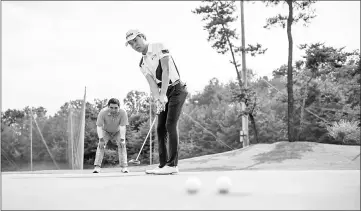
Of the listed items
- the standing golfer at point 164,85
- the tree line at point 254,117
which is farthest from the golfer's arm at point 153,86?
the tree line at point 254,117

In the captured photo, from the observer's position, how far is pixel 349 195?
2.05 metres

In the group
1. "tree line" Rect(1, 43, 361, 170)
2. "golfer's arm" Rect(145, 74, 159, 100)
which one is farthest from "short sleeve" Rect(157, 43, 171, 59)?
"tree line" Rect(1, 43, 361, 170)

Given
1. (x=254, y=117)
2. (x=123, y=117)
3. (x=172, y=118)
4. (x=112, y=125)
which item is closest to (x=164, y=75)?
(x=172, y=118)

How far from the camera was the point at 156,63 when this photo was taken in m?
4.48

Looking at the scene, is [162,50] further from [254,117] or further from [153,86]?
[254,117]

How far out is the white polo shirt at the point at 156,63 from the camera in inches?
173

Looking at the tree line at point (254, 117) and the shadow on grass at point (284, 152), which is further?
the tree line at point (254, 117)

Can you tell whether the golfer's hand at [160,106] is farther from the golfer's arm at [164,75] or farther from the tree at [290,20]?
the tree at [290,20]

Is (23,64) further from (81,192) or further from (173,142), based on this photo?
(81,192)

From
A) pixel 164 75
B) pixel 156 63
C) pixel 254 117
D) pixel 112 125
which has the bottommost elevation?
pixel 112 125

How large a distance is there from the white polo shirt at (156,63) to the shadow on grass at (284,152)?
7.75 m

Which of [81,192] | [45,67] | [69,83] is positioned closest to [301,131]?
[69,83]

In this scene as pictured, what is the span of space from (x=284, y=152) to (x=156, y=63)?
848 cm

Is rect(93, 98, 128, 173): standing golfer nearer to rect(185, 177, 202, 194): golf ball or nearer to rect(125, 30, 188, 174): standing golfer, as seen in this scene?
rect(125, 30, 188, 174): standing golfer
